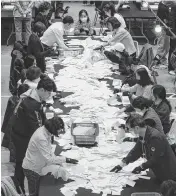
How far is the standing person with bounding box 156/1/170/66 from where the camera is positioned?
11531mm

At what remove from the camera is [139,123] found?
191 inches

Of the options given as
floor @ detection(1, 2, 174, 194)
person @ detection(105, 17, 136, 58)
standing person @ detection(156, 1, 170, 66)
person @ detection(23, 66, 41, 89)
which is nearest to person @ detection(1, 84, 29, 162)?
person @ detection(23, 66, 41, 89)

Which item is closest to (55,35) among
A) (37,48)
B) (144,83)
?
(37,48)

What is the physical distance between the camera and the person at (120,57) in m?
8.22

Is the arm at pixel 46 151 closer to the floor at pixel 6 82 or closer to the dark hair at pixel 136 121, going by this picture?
the dark hair at pixel 136 121

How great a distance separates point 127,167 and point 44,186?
3.05 ft

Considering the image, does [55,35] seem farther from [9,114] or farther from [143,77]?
[143,77]

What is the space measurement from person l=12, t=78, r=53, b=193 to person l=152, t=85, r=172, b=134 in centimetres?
133

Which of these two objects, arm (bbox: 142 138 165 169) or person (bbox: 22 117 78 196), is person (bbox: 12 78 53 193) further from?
arm (bbox: 142 138 165 169)

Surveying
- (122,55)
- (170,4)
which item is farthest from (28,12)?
(122,55)

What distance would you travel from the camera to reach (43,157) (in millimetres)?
5012

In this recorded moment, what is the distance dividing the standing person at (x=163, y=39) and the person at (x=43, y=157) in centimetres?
711

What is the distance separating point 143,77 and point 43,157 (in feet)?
7.16

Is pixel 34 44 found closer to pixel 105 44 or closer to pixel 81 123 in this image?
pixel 105 44
